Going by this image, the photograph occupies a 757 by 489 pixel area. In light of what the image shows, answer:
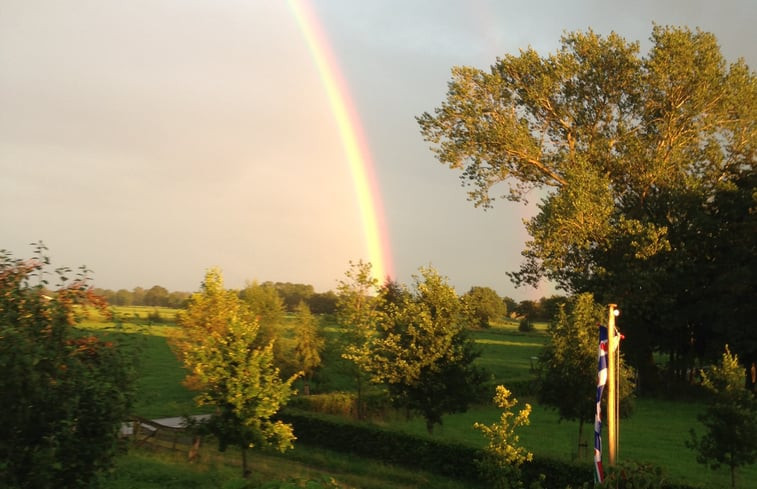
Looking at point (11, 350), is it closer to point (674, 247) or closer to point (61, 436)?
point (61, 436)


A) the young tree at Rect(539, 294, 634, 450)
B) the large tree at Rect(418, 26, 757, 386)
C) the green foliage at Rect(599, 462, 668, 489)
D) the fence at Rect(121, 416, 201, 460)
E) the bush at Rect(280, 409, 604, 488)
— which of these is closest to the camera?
the green foliage at Rect(599, 462, 668, 489)

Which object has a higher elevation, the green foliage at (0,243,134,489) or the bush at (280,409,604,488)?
the green foliage at (0,243,134,489)

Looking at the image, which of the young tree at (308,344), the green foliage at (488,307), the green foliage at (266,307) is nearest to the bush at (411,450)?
the young tree at (308,344)

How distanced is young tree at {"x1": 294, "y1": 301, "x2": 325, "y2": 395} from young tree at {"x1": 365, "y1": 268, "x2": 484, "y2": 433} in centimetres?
2178

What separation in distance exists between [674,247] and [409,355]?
25.3m

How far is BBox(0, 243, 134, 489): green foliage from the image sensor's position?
10.1m

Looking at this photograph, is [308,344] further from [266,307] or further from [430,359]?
[430,359]

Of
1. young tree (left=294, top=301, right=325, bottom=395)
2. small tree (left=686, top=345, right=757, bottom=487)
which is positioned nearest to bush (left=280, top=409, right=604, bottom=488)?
small tree (left=686, top=345, right=757, bottom=487)

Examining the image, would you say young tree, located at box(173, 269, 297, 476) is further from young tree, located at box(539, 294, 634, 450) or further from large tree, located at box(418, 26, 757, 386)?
large tree, located at box(418, 26, 757, 386)

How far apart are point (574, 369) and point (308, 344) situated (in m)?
27.6

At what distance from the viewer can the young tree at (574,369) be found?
1107 inches

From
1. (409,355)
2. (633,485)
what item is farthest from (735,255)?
(633,485)

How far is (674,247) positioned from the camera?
1786 inches

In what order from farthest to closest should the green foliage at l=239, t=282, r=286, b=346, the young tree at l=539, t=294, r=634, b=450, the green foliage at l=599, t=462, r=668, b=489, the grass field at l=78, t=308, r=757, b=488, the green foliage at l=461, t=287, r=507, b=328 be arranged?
the green foliage at l=461, t=287, r=507, b=328 < the green foliage at l=239, t=282, r=286, b=346 < the young tree at l=539, t=294, r=634, b=450 < the grass field at l=78, t=308, r=757, b=488 < the green foliage at l=599, t=462, r=668, b=489
